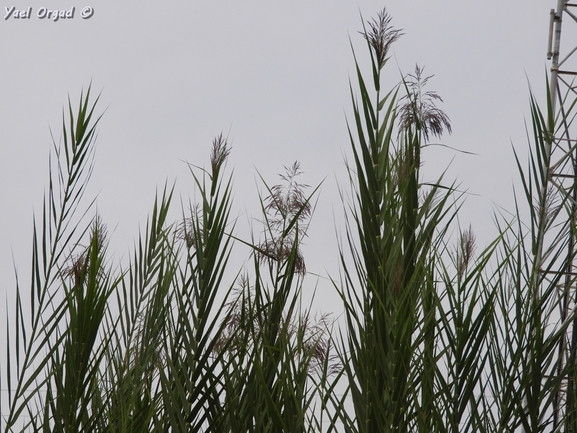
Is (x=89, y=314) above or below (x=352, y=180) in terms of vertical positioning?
below

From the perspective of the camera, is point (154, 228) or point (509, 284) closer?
point (509, 284)

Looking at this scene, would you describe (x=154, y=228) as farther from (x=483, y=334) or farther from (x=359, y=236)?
(x=483, y=334)

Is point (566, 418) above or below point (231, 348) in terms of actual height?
below

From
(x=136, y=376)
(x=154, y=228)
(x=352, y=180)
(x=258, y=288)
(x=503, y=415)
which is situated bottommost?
(x=503, y=415)

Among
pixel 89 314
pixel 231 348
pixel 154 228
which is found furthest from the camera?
pixel 154 228

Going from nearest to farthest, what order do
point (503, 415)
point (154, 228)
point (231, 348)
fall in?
point (503, 415) < point (231, 348) < point (154, 228)

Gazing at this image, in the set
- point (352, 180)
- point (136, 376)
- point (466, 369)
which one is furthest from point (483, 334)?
point (136, 376)

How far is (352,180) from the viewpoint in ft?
4.38

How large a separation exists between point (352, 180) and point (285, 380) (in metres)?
0.37

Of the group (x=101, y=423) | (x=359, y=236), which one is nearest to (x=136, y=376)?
(x=101, y=423)

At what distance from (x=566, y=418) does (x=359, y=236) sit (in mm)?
459

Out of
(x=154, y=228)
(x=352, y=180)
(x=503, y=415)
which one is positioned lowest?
(x=503, y=415)

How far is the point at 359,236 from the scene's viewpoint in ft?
4.17

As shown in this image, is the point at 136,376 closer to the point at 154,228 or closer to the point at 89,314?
the point at 89,314
